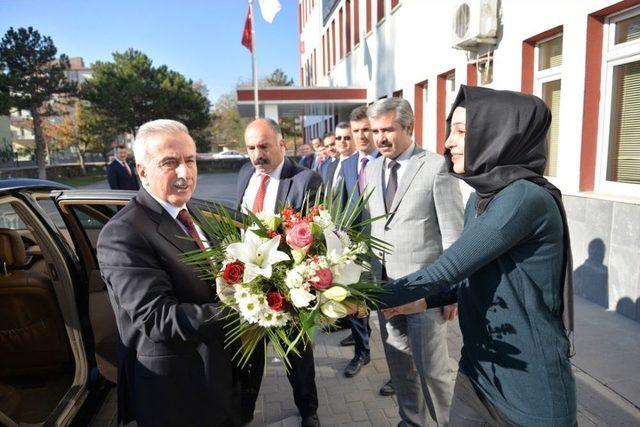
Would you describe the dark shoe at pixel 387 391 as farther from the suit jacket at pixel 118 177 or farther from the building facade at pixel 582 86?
the suit jacket at pixel 118 177

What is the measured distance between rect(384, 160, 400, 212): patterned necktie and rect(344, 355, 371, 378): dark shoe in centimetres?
175

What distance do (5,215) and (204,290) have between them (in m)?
2.54

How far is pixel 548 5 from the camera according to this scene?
222 inches

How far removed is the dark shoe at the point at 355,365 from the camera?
3766 millimetres

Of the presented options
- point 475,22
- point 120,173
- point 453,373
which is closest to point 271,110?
point 120,173

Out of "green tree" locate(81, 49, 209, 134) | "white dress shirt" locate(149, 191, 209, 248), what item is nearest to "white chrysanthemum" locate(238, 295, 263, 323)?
"white dress shirt" locate(149, 191, 209, 248)

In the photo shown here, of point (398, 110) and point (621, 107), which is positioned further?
point (621, 107)

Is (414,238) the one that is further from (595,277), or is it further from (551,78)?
(551,78)

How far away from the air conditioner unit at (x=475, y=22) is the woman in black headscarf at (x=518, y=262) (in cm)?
618

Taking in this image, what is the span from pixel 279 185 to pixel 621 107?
434cm

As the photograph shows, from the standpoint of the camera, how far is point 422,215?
8.48ft

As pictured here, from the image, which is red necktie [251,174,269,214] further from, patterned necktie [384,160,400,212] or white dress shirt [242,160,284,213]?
patterned necktie [384,160,400,212]

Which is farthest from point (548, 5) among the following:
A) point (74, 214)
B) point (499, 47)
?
point (74, 214)

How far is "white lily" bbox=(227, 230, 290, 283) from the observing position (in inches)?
56.9
